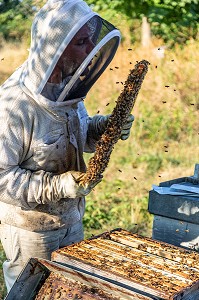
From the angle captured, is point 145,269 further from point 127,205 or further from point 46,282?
point 127,205

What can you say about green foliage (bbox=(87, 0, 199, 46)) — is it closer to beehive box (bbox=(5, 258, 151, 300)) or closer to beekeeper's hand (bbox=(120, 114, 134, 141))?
beekeeper's hand (bbox=(120, 114, 134, 141))

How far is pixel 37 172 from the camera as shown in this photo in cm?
287

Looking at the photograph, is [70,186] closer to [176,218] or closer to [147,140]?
[176,218]

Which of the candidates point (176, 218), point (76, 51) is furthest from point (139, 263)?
point (76, 51)

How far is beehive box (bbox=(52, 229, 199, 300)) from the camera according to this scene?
7.54ft

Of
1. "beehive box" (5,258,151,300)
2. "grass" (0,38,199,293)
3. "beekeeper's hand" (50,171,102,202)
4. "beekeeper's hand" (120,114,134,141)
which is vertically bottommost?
"grass" (0,38,199,293)

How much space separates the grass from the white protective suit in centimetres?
201

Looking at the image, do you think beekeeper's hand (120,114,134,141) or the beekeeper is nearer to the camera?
the beekeeper

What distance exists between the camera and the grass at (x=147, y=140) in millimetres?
6293

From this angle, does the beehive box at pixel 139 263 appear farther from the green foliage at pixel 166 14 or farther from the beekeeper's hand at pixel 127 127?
the green foliage at pixel 166 14

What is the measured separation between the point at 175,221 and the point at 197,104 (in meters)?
6.47

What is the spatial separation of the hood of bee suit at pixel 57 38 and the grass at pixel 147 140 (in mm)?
2563

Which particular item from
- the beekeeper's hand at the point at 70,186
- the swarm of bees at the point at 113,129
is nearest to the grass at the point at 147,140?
the beekeeper's hand at the point at 70,186

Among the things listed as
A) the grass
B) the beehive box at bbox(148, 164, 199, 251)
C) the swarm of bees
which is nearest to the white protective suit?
the swarm of bees
